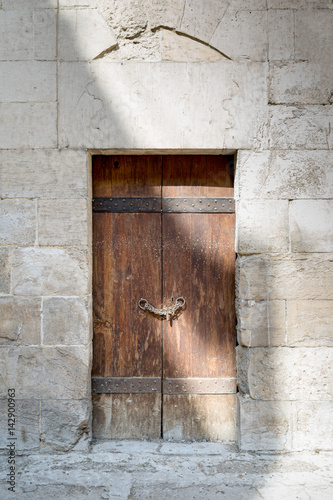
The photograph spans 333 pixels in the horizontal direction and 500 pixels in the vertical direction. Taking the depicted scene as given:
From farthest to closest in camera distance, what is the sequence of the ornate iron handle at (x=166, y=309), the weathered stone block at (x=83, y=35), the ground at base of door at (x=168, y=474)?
the ornate iron handle at (x=166, y=309) → the weathered stone block at (x=83, y=35) → the ground at base of door at (x=168, y=474)

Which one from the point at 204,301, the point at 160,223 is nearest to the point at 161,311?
the point at 204,301

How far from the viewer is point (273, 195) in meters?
2.71

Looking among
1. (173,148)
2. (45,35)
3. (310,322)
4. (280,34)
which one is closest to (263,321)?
(310,322)

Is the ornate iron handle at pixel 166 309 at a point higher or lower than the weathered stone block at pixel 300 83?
lower

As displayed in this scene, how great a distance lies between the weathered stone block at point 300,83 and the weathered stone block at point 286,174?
13.6 inches

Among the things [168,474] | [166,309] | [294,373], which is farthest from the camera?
[166,309]

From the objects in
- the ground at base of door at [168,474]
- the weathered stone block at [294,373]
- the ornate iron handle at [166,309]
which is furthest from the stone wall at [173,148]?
the ornate iron handle at [166,309]

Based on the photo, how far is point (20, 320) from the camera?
271 cm

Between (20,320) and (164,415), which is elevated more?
(20,320)

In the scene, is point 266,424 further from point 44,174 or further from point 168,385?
point 44,174

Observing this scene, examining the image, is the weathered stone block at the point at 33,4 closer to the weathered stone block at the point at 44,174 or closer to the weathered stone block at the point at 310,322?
the weathered stone block at the point at 44,174

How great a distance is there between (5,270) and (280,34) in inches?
92.5

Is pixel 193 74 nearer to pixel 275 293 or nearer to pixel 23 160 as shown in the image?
pixel 23 160

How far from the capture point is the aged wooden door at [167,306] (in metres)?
2.88
